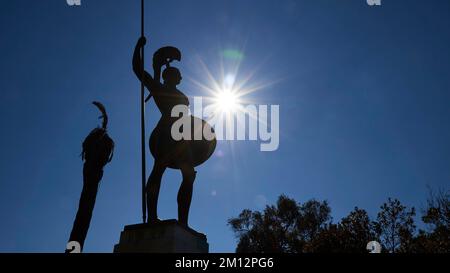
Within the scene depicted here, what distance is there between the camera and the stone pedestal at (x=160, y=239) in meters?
5.55

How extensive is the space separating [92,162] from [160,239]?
8.95 meters

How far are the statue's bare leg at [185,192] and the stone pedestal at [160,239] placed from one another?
0.43 m

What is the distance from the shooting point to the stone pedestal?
5.55 m

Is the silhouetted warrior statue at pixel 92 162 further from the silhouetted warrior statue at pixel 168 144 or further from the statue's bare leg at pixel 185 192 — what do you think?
the statue's bare leg at pixel 185 192

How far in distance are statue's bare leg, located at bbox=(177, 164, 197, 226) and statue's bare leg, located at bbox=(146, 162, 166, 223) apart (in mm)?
369

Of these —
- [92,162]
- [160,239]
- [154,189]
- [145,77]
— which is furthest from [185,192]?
[92,162]

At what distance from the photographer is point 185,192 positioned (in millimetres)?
6621

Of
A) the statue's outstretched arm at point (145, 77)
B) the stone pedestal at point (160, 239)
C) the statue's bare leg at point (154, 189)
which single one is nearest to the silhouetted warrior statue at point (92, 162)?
the statue's outstretched arm at point (145, 77)

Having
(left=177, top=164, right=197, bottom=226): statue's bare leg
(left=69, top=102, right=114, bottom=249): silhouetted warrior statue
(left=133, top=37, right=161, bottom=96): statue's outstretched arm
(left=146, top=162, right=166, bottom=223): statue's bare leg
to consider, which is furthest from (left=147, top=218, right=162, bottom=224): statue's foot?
(left=69, top=102, right=114, bottom=249): silhouetted warrior statue

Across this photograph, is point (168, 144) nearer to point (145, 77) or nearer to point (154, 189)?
point (154, 189)

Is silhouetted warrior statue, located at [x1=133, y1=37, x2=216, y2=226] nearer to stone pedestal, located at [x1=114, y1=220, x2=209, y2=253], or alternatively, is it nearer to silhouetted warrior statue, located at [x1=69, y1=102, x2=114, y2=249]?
stone pedestal, located at [x1=114, y1=220, x2=209, y2=253]
